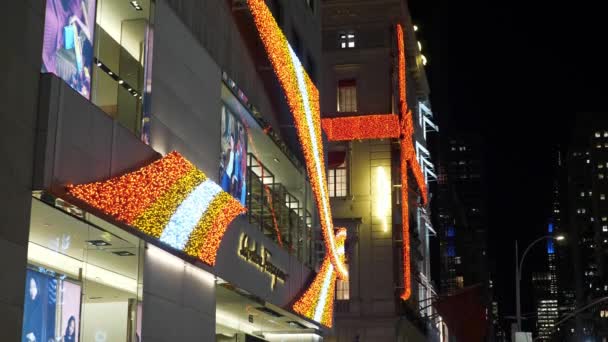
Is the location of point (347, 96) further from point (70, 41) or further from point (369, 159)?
point (70, 41)

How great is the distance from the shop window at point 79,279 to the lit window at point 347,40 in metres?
43.0

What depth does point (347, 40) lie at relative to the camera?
58.7 m

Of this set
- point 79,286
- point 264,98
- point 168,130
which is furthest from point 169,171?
point 264,98

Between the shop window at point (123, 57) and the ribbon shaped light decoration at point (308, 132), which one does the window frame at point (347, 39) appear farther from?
the shop window at point (123, 57)

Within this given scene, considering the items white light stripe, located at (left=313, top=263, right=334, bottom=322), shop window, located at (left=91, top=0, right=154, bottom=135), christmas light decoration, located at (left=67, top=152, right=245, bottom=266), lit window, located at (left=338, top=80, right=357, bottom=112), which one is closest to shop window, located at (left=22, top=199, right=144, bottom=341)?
christmas light decoration, located at (left=67, top=152, right=245, bottom=266)

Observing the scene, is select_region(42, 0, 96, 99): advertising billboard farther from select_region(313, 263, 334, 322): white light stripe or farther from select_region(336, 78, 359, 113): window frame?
select_region(336, 78, 359, 113): window frame

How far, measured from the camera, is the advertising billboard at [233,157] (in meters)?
22.9

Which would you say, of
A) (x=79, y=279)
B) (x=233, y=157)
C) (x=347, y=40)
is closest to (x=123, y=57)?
(x=79, y=279)

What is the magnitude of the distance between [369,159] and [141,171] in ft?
135

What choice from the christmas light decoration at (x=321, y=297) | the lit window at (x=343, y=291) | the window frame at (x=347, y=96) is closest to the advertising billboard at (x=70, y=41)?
the christmas light decoration at (x=321, y=297)

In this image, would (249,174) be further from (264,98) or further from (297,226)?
(297,226)

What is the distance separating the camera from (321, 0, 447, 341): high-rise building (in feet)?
181

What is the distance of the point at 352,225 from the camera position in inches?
2191

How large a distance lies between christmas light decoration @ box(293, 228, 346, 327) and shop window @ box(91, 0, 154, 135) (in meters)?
12.6
